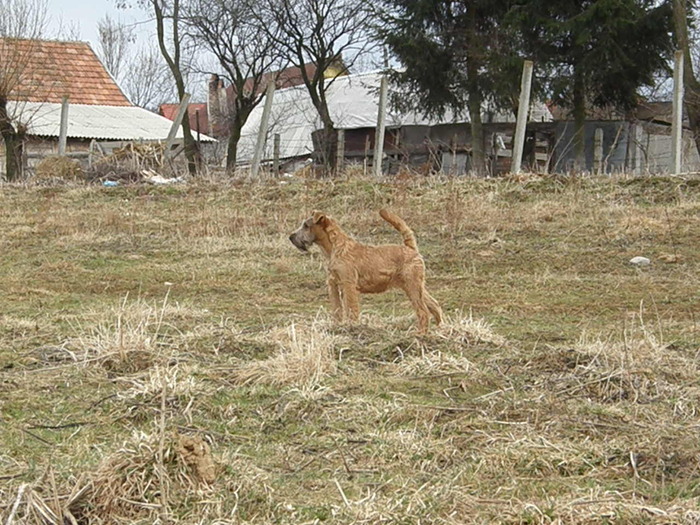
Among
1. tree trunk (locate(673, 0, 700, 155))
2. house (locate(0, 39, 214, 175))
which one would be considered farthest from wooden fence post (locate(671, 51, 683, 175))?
house (locate(0, 39, 214, 175))

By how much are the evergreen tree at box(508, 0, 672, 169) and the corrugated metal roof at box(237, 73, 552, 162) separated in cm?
800

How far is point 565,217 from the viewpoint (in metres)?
12.9

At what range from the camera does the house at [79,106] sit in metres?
31.1

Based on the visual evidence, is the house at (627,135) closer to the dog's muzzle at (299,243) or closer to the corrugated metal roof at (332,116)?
the corrugated metal roof at (332,116)

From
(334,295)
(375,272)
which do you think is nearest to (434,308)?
(375,272)

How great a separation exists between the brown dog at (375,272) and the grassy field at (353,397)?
9.2 inches

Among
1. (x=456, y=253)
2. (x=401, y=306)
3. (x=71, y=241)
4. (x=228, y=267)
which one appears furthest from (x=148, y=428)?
(x=71, y=241)

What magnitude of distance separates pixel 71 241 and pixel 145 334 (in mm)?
7128

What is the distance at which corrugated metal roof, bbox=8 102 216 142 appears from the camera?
31205mm

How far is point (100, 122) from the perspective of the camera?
1298 inches

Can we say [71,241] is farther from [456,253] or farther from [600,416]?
[600,416]

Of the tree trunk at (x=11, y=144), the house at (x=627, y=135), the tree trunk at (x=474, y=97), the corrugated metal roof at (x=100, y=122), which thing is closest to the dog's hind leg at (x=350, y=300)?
the tree trunk at (x=11, y=144)

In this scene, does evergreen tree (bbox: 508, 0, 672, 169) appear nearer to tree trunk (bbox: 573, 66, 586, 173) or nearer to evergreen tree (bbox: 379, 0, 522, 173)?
tree trunk (bbox: 573, 66, 586, 173)

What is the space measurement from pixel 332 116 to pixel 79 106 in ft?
37.4
